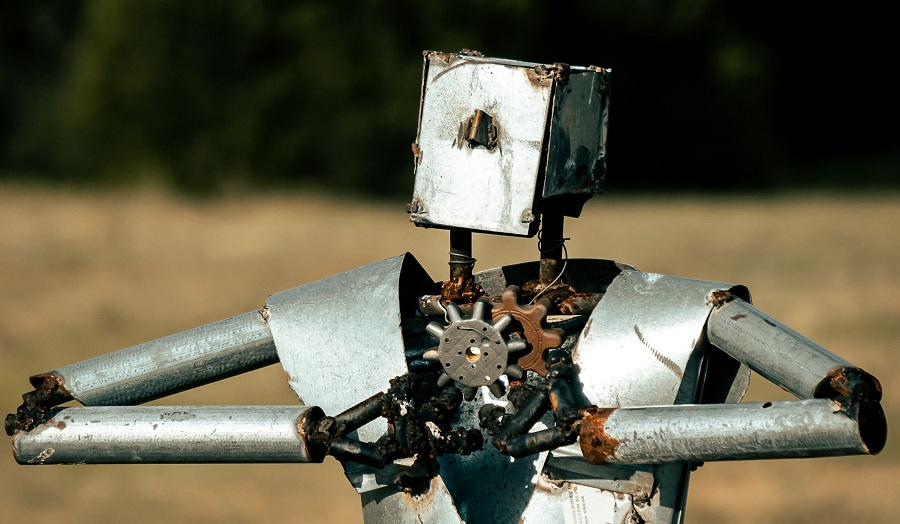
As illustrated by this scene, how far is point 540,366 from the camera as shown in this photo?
2012 millimetres

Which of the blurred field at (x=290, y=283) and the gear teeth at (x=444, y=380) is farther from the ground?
the gear teeth at (x=444, y=380)

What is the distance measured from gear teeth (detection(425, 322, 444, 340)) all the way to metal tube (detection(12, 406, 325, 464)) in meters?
0.22

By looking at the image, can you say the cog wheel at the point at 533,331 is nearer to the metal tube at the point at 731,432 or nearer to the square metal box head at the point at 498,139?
the square metal box head at the point at 498,139

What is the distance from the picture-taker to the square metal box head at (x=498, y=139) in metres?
1.96

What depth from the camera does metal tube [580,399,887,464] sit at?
5.39 ft

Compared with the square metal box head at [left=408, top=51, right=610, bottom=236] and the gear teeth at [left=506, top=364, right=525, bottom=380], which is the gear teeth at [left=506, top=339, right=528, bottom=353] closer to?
the gear teeth at [left=506, top=364, right=525, bottom=380]

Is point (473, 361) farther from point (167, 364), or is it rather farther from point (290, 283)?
point (290, 283)

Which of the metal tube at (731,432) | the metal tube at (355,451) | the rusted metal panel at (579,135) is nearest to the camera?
the metal tube at (731,432)

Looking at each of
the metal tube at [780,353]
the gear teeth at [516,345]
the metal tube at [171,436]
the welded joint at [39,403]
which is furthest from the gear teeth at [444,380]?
the welded joint at [39,403]

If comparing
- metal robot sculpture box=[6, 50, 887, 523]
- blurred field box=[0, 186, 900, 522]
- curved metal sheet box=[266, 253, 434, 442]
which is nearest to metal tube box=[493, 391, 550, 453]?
metal robot sculpture box=[6, 50, 887, 523]

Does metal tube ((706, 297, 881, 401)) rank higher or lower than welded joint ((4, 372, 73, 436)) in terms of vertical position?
higher

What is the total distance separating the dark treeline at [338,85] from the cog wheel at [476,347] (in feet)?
36.2

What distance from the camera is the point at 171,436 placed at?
1.92 m

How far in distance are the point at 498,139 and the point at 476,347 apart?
0.31 m
